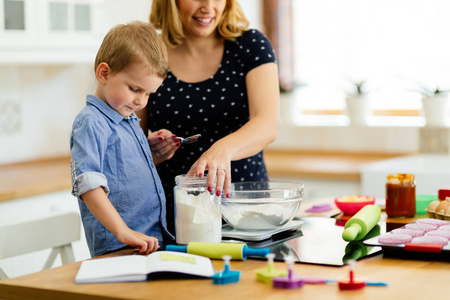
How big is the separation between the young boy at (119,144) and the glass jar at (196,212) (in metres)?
0.08

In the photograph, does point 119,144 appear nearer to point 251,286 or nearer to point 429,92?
point 251,286

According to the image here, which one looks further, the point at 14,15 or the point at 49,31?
the point at 49,31

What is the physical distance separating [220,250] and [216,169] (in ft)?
0.67

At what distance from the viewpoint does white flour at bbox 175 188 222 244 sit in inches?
57.9

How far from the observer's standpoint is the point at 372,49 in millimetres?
3957

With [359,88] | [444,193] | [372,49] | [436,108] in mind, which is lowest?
[444,193]

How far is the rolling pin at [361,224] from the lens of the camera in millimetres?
1488

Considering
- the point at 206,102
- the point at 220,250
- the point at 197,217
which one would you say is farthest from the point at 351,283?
the point at 206,102

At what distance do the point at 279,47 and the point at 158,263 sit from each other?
3170mm

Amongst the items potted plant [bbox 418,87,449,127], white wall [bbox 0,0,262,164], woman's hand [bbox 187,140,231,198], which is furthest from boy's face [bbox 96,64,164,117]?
Result: potted plant [bbox 418,87,449,127]

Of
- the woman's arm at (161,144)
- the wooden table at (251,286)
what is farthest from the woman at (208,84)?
the wooden table at (251,286)

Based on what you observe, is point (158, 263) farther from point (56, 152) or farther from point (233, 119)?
point (56, 152)

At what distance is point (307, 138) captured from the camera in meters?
4.19

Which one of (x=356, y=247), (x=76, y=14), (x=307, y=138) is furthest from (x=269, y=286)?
(x=307, y=138)
